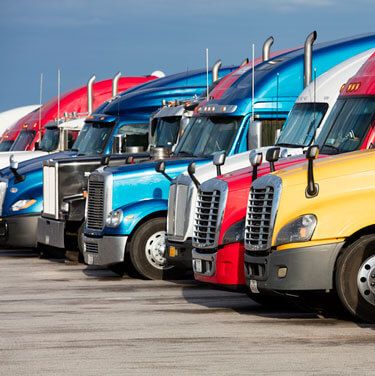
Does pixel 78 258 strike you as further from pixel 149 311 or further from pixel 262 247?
pixel 262 247

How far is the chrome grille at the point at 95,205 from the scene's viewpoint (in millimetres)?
18375

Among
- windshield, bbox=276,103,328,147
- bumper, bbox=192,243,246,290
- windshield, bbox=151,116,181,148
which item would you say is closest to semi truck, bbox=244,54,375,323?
bumper, bbox=192,243,246,290

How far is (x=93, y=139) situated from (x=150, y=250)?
7.15 metres

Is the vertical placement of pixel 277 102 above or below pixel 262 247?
above

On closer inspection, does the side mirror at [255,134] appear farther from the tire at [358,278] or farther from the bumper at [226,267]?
the tire at [358,278]

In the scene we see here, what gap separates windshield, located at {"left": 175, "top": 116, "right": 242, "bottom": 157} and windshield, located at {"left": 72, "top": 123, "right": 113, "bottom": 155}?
16.3 feet

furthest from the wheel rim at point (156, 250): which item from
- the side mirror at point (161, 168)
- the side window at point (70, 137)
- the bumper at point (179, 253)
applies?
the side window at point (70, 137)

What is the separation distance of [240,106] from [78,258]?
376 cm

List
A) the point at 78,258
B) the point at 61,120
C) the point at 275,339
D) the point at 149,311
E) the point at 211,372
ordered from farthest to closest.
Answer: the point at 61,120 < the point at 78,258 < the point at 149,311 < the point at 275,339 < the point at 211,372

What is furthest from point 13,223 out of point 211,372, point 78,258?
point 211,372

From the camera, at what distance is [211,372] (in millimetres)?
9914

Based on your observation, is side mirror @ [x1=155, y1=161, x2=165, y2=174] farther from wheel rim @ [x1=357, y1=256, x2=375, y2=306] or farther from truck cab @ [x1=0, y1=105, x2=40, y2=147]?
truck cab @ [x1=0, y1=105, x2=40, y2=147]

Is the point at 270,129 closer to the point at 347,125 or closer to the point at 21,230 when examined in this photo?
the point at 347,125

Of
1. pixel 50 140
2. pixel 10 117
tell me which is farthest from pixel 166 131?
pixel 10 117
